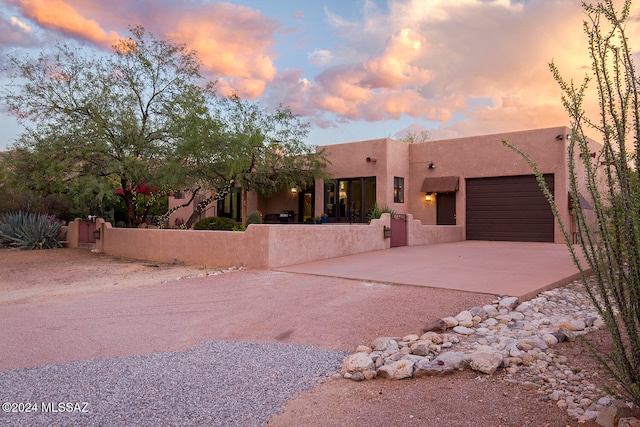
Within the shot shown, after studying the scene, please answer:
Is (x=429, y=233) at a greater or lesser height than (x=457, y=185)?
lesser

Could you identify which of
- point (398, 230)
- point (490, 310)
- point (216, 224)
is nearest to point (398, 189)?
point (398, 230)

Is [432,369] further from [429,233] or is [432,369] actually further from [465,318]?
[429,233]

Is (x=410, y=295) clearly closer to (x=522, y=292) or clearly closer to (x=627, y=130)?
(x=522, y=292)

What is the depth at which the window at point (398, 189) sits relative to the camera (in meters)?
18.8

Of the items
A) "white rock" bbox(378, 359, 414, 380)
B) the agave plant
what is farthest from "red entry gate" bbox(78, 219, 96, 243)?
"white rock" bbox(378, 359, 414, 380)

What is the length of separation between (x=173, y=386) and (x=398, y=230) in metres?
11.3

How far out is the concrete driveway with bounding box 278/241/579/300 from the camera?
728 centimetres

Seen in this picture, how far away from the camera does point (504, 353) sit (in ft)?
13.4

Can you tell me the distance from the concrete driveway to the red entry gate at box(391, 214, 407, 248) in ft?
5.55

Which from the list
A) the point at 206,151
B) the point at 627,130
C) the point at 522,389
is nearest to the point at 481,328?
the point at 522,389

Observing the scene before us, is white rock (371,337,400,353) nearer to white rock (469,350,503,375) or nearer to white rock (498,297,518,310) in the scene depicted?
white rock (469,350,503,375)

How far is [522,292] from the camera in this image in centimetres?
659

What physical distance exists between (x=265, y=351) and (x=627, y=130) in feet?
11.8

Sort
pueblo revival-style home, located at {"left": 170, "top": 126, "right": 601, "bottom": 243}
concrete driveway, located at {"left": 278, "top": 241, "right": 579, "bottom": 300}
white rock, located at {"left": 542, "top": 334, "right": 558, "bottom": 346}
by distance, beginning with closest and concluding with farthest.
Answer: white rock, located at {"left": 542, "top": 334, "right": 558, "bottom": 346}
concrete driveway, located at {"left": 278, "top": 241, "right": 579, "bottom": 300}
pueblo revival-style home, located at {"left": 170, "top": 126, "right": 601, "bottom": 243}
